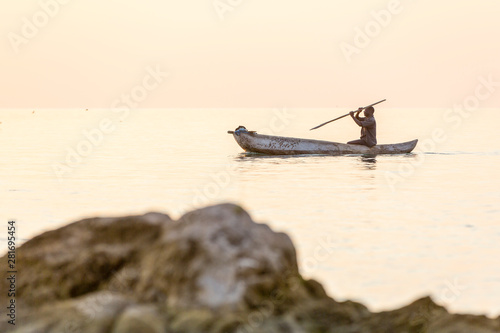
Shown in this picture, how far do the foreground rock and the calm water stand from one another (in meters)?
1.58

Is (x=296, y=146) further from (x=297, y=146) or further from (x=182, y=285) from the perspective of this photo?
(x=182, y=285)

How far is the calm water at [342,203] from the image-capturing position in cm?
917

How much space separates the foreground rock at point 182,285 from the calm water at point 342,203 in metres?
1.58

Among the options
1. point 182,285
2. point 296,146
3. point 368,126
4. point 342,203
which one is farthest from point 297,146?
point 182,285

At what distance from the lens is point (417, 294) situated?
8.36m

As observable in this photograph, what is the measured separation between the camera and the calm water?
9.17m

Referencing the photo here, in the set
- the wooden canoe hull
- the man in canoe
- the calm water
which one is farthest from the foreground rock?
the wooden canoe hull

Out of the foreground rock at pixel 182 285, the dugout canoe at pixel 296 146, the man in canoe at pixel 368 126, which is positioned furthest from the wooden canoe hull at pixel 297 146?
the foreground rock at pixel 182 285

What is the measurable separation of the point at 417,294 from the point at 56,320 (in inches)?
160

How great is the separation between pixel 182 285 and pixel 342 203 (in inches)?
420

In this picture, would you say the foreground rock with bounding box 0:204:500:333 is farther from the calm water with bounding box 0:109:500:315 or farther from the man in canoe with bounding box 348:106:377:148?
the man in canoe with bounding box 348:106:377:148

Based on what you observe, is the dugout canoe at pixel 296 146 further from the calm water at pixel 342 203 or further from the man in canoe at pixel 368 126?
the calm water at pixel 342 203

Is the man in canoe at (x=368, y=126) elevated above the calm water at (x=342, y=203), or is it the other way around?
the man in canoe at (x=368, y=126)

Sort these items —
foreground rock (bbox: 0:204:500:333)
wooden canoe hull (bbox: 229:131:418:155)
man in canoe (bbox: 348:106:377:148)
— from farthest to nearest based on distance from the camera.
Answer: wooden canoe hull (bbox: 229:131:418:155) < man in canoe (bbox: 348:106:377:148) < foreground rock (bbox: 0:204:500:333)
